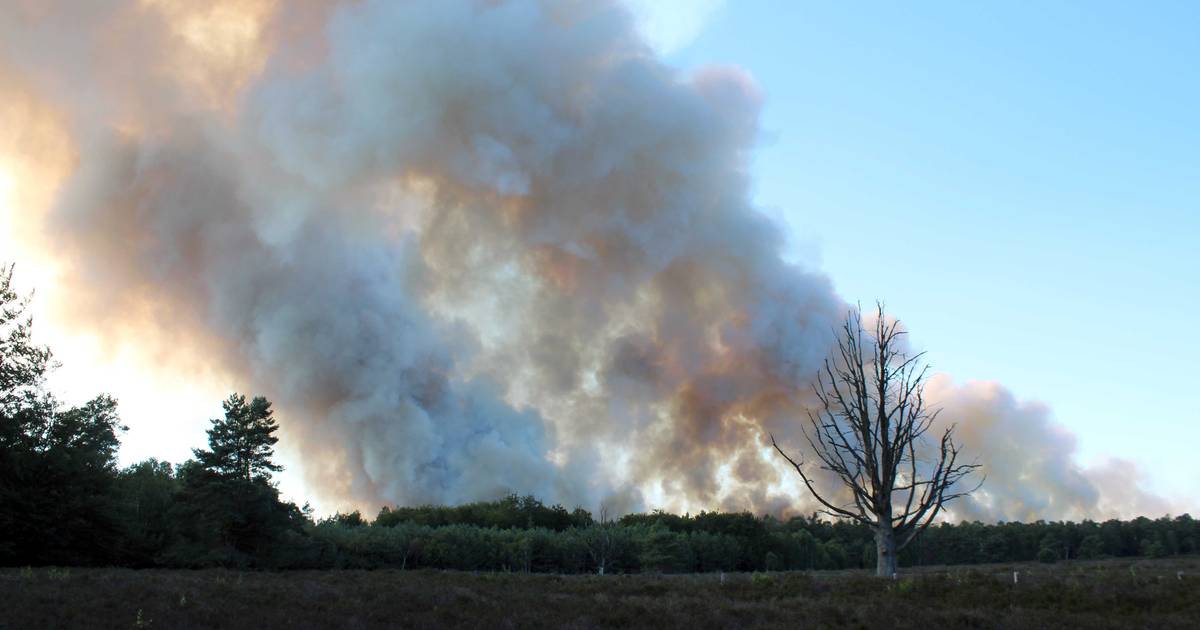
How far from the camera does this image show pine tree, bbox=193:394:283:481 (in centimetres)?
3994

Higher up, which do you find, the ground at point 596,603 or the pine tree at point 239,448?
the pine tree at point 239,448

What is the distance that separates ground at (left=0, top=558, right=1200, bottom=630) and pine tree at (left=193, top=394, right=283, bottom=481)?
11.2m

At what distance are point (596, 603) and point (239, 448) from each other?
23187mm

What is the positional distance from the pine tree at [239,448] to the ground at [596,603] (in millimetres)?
11197

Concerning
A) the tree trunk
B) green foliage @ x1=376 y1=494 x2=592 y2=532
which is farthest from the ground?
green foliage @ x1=376 y1=494 x2=592 y2=532

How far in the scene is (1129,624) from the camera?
20688 millimetres

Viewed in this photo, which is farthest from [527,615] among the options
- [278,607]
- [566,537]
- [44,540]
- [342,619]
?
[566,537]

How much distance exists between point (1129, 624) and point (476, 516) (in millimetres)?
62332

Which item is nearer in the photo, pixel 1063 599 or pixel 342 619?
pixel 342 619

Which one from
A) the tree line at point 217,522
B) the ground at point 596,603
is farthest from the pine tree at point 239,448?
the ground at point 596,603

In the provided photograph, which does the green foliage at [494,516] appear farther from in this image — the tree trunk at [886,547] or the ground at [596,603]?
the tree trunk at [886,547]

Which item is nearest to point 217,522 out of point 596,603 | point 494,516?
point 596,603

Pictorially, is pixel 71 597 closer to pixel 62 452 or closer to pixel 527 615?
pixel 527 615

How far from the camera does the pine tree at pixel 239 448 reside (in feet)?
131
